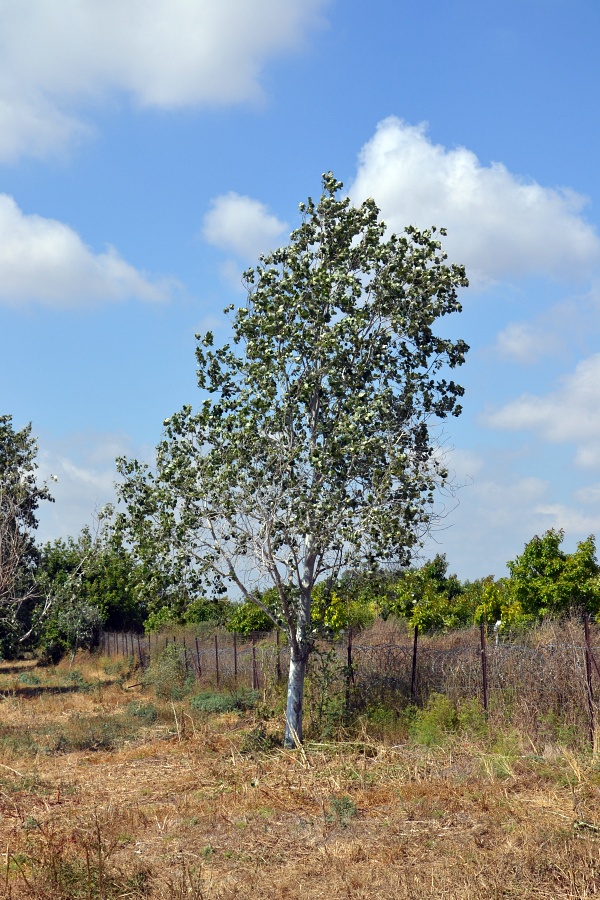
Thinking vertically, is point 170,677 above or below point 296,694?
below

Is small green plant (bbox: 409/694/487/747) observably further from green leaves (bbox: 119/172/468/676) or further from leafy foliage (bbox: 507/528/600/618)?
leafy foliage (bbox: 507/528/600/618)

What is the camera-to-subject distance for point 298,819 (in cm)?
1103

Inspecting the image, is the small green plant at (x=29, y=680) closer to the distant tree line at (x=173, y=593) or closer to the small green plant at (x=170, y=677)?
the distant tree line at (x=173, y=593)

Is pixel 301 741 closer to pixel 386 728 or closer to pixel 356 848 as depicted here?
pixel 386 728

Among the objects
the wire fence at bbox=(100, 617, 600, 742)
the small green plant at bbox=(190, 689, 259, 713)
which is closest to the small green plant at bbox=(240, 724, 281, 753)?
the wire fence at bbox=(100, 617, 600, 742)

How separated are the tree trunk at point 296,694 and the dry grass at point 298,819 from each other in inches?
32.8

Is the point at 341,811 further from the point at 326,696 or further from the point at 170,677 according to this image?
the point at 170,677

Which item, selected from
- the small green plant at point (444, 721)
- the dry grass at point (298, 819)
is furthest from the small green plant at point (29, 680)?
the small green plant at point (444, 721)

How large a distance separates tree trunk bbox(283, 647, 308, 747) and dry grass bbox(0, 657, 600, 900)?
2.73ft

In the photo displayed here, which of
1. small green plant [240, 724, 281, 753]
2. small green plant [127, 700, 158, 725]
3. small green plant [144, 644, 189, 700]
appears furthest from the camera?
small green plant [144, 644, 189, 700]

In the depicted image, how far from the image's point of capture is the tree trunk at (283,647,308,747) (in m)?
17.3

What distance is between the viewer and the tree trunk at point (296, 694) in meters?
17.3

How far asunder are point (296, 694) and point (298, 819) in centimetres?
641

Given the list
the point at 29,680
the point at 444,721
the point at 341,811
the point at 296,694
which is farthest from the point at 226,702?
the point at 29,680
